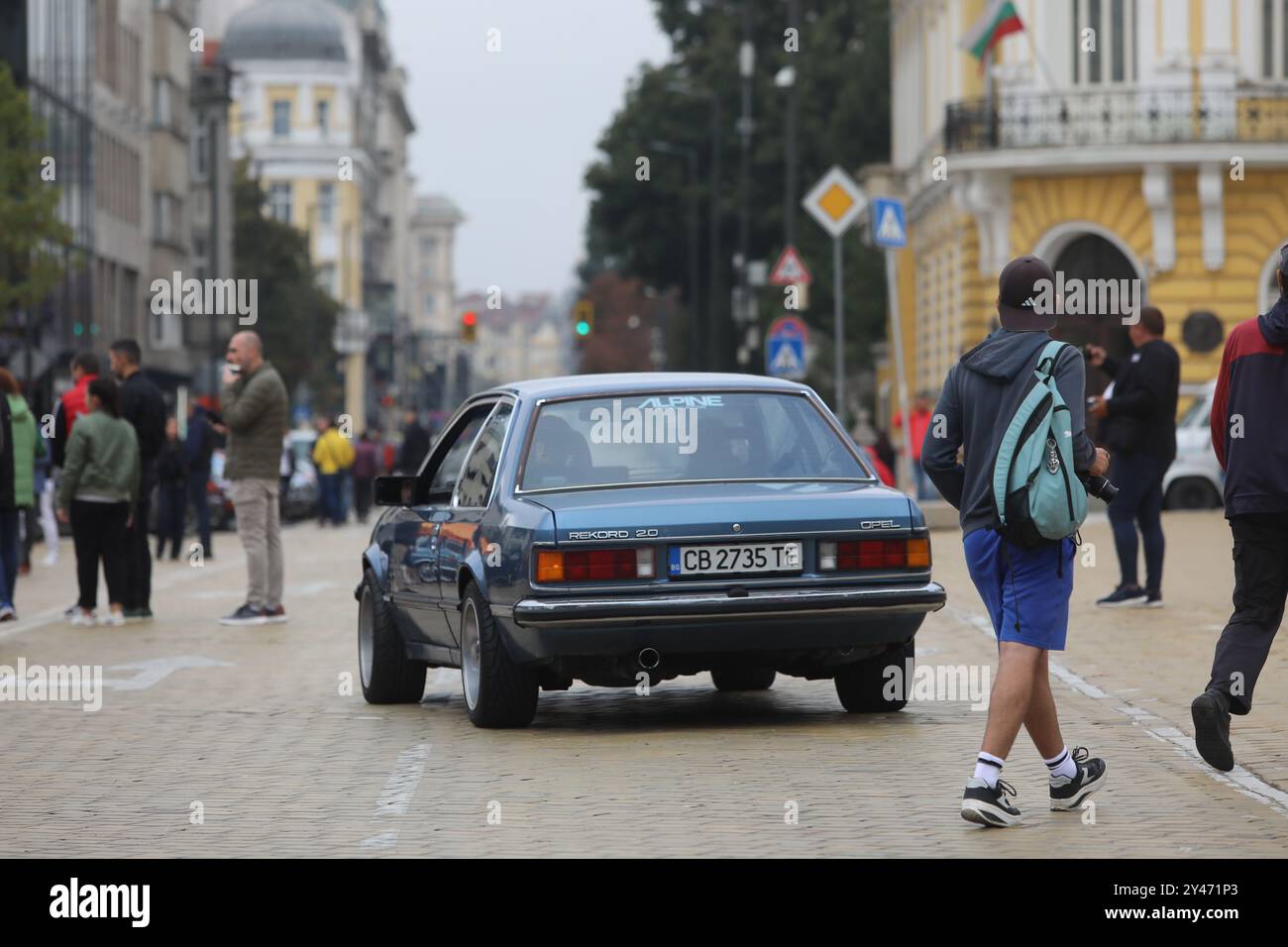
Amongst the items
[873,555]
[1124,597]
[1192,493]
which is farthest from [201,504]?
[873,555]

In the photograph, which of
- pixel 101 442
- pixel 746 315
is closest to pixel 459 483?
pixel 101 442

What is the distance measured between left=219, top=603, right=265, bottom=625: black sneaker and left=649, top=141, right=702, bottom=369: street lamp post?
5088 centimetres

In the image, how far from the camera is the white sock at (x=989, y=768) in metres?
8.33

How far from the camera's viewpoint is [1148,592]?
18.2m

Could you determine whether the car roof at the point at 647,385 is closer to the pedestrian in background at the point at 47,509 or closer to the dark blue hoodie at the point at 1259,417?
the dark blue hoodie at the point at 1259,417

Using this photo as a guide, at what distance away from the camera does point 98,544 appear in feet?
61.2

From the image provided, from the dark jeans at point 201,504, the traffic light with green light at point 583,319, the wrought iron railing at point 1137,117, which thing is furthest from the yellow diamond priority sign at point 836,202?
the traffic light with green light at point 583,319

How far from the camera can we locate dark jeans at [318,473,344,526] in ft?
142

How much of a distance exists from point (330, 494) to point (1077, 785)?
1393 inches

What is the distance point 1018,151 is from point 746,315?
14.2 metres
